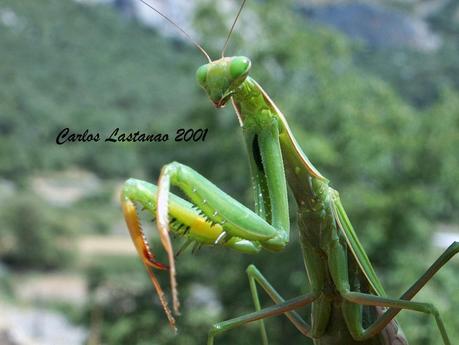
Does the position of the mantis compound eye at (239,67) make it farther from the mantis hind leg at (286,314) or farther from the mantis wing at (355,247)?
the mantis hind leg at (286,314)

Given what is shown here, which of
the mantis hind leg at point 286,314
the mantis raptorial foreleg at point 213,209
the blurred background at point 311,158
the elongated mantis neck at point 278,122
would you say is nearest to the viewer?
the mantis raptorial foreleg at point 213,209

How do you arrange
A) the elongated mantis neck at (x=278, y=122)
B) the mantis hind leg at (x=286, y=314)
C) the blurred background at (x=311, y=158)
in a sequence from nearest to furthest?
the elongated mantis neck at (x=278, y=122)
the mantis hind leg at (x=286, y=314)
the blurred background at (x=311, y=158)

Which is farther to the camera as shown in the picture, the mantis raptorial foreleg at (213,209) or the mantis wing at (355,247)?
the mantis wing at (355,247)

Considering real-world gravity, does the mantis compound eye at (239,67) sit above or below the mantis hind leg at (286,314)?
above

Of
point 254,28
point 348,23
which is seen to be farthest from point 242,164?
point 348,23

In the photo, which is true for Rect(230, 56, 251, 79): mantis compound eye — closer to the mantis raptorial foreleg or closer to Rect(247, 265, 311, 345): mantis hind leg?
the mantis raptorial foreleg

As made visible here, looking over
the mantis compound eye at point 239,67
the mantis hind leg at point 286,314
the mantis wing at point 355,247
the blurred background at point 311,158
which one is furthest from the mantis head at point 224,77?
the blurred background at point 311,158

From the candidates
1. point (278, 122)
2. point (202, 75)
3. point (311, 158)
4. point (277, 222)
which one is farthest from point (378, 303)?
point (311, 158)

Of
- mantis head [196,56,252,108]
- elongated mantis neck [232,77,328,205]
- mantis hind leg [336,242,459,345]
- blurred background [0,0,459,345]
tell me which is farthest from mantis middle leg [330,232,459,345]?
blurred background [0,0,459,345]
